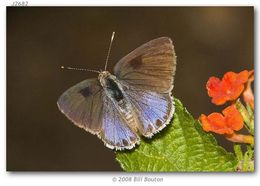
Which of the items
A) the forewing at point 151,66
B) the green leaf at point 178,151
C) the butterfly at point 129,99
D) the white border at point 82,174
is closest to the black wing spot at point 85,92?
the butterfly at point 129,99

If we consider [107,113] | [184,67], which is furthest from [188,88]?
[107,113]

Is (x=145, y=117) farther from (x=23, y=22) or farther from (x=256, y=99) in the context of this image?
(x=23, y=22)

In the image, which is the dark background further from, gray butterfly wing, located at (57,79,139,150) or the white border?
gray butterfly wing, located at (57,79,139,150)

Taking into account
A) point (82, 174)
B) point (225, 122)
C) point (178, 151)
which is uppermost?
point (225, 122)

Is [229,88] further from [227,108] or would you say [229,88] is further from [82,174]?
[82,174]

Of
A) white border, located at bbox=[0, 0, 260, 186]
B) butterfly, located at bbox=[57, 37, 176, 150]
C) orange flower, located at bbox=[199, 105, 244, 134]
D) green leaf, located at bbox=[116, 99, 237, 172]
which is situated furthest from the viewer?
white border, located at bbox=[0, 0, 260, 186]

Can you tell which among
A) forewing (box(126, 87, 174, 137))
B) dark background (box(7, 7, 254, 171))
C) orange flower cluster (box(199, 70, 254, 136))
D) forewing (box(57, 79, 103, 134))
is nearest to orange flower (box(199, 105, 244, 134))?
orange flower cluster (box(199, 70, 254, 136))

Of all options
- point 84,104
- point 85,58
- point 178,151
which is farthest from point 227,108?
point 85,58
